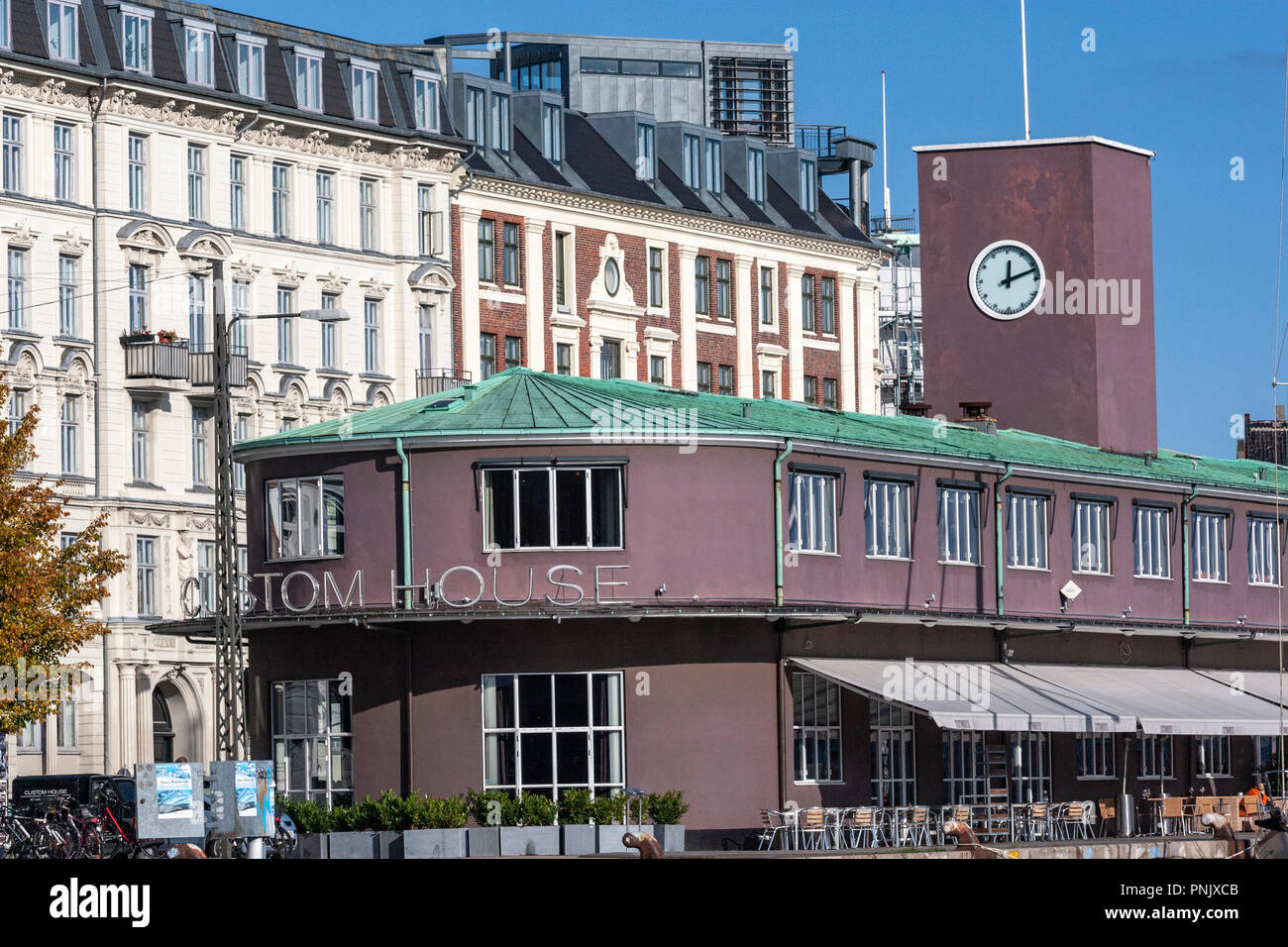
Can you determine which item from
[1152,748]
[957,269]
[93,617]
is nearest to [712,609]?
[1152,748]

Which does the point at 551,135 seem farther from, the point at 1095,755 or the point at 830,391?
the point at 1095,755

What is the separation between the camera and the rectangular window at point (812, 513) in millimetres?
45750

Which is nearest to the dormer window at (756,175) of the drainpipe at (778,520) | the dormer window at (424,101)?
the dormer window at (424,101)

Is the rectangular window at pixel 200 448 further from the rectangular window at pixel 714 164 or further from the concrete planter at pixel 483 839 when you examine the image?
the concrete planter at pixel 483 839

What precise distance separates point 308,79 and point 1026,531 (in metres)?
36.3

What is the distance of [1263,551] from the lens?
60.0m

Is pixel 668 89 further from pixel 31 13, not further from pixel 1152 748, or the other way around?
pixel 1152 748

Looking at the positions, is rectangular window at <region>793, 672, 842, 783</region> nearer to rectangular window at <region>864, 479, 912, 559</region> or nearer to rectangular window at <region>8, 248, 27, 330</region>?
rectangular window at <region>864, 479, 912, 559</region>

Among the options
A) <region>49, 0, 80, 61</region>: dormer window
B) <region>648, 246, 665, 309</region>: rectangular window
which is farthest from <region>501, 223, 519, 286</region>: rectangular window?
<region>49, 0, 80, 61</region>: dormer window

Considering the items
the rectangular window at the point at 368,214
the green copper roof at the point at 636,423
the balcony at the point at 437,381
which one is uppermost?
→ the rectangular window at the point at 368,214

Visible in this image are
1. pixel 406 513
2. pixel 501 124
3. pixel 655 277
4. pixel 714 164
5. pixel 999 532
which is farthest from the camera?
pixel 714 164

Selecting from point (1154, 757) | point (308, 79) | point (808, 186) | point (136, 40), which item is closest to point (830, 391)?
point (808, 186)

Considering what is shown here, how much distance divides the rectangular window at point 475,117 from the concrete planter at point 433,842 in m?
48.1

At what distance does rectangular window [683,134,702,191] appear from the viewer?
3716 inches
